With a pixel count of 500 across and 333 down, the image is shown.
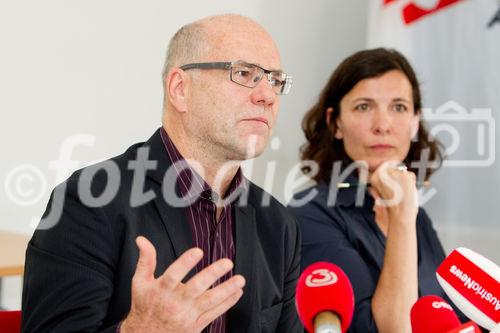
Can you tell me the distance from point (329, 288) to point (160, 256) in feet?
1.37

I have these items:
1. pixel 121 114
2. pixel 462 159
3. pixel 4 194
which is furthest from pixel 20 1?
pixel 462 159

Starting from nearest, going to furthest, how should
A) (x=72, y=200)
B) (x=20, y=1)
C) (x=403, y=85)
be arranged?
(x=72, y=200) → (x=403, y=85) → (x=20, y=1)

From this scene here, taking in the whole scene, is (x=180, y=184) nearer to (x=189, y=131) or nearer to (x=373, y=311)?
(x=189, y=131)

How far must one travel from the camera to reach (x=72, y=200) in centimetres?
129

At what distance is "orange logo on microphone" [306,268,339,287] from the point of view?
41.6 inches

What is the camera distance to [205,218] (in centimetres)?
143

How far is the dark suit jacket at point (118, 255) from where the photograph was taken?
119cm

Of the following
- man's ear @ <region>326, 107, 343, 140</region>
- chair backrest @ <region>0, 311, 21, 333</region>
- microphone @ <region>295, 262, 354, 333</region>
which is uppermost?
man's ear @ <region>326, 107, 343, 140</region>

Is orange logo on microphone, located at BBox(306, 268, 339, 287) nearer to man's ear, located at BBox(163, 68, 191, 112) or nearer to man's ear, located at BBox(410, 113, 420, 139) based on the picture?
man's ear, located at BBox(163, 68, 191, 112)

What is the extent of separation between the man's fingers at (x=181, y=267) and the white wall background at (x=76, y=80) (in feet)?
6.10

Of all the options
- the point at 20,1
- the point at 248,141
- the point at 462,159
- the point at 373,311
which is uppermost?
the point at 20,1

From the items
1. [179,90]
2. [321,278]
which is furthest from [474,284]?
[179,90]

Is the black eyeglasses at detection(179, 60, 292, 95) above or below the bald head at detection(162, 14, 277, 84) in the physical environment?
below

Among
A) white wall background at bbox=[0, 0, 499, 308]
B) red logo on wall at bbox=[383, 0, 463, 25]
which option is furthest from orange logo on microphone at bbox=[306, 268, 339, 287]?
red logo on wall at bbox=[383, 0, 463, 25]
